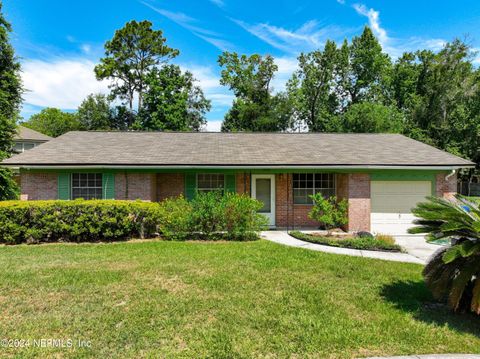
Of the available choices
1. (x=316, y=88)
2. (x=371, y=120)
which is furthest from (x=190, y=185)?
(x=316, y=88)

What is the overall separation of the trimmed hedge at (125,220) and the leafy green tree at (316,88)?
2415 centimetres

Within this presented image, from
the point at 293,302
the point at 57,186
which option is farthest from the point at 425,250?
the point at 57,186

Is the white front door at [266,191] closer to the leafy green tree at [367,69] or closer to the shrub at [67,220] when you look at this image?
the shrub at [67,220]

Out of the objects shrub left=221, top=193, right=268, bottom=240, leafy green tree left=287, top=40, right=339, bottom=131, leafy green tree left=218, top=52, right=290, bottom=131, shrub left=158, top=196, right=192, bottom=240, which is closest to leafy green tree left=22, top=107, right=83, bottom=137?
leafy green tree left=218, top=52, right=290, bottom=131

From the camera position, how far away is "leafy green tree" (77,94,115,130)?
34.0 meters

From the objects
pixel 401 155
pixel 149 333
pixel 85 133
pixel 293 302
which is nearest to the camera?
pixel 149 333

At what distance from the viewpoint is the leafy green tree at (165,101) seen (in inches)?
1195

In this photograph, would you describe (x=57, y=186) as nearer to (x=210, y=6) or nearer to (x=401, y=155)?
(x=210, y=6)

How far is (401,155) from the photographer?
12.2m

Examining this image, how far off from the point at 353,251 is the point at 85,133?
46.7ft

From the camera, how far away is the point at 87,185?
11375 mm

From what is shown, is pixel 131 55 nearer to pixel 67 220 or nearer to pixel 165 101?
pixel 165 101

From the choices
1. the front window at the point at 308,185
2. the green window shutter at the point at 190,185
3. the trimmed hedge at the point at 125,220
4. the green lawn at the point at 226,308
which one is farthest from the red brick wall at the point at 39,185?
the front window at the point at 308,185

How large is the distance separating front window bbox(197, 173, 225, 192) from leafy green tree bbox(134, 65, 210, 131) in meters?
19.6
